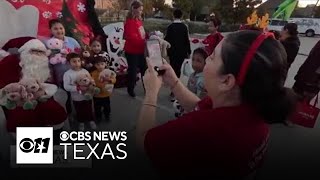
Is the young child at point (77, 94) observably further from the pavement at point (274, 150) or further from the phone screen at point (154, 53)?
the phone screen at point (154, 53)

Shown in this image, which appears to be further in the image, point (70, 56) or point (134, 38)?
point (134, 38)

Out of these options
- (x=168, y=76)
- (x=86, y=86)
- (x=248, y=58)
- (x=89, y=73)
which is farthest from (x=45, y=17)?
(x=248, y=58)

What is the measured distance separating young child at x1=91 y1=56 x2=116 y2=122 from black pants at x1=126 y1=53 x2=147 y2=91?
94 centimetres

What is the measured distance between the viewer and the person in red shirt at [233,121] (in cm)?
91

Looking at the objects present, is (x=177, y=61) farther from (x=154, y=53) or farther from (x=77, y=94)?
(x=154, y=53)

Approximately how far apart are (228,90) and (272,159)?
2105mm

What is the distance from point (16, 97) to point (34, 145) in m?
0.42

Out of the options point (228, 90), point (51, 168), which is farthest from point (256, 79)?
point (51, 168)

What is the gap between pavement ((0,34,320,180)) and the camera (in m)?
2.66

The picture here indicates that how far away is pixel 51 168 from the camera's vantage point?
265 cm

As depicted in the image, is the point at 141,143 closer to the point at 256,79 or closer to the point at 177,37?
the point at 256,79

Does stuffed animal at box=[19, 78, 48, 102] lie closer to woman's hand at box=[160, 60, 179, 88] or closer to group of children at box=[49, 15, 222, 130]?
group of children at box=[49, 15, 222, 130]

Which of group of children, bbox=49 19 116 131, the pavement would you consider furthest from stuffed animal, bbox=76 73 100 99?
the pavement

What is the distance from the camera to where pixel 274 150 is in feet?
10.2
